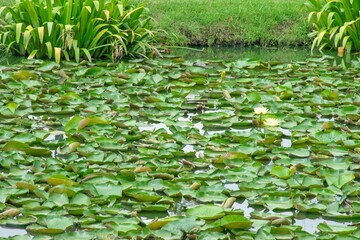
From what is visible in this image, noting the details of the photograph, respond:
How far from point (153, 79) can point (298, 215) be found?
3208mm

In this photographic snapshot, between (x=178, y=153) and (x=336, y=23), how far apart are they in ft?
15.8

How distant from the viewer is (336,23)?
30.4ft

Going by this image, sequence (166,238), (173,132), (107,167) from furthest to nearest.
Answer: (173,132), (107,167), (166,238)

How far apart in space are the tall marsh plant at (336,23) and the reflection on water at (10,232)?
5681 millimetres

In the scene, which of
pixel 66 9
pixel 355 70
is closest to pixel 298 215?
pixel 355 70

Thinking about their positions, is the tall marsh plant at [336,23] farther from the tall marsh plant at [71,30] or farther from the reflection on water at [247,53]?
the tall marsh plant at [71,30]

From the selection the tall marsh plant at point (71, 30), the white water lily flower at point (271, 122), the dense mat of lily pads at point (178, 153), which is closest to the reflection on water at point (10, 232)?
the dense mat of lily pads at point (178, 153)

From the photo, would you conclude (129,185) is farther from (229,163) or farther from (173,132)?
(173,132)

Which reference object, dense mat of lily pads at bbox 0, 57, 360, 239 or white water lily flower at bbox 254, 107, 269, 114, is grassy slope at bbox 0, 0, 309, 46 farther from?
white water lily flower at bbox 254, 107, 269, 114

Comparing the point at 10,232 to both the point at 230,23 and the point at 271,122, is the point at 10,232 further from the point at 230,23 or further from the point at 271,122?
the point at 230,23

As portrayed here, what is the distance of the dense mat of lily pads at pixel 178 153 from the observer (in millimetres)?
3961

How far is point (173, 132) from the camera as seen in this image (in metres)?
5.44

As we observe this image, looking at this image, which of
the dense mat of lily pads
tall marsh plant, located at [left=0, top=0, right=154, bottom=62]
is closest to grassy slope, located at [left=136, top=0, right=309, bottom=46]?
tall marsh plant, located at [left=0, top=0, right=154, bottom=62]

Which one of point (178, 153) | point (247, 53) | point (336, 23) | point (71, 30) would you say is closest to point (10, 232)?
point (178, 153)
